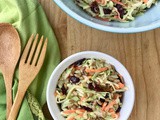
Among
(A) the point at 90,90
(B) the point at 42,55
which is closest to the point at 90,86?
(A) the point at 90,90

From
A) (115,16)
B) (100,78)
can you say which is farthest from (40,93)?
(115,16)

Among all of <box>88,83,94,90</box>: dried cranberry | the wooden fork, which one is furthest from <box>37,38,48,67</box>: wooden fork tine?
<box>88,83,94,90</box>: dried cranberry

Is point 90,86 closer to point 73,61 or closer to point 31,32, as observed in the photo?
point 73,61

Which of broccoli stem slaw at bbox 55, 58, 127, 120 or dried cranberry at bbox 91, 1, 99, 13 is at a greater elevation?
dried cranberry at bbox 91, 1, 99, 13

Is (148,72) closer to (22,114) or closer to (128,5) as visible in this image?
(128,5)

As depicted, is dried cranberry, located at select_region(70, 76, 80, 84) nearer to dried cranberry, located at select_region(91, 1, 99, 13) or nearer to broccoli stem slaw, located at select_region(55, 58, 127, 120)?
broccoli stem slaw, located at select_region(55, 58, 127, 120)

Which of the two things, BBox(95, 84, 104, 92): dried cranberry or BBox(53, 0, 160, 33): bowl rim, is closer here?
BBox(53, 0, 160, 33): bowl rim
